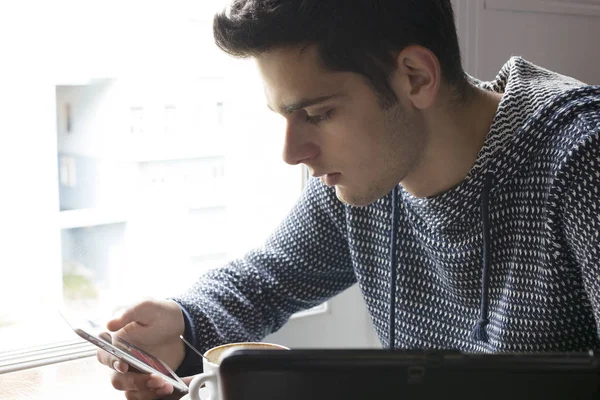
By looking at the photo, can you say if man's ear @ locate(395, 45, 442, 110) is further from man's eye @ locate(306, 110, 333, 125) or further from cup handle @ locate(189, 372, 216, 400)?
cup handle @ locate(189, 372, 216, 400)

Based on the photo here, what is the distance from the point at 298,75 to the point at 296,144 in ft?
0.28

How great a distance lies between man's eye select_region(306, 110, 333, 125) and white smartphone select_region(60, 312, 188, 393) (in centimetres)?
34

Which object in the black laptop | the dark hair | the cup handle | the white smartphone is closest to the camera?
the black laptop

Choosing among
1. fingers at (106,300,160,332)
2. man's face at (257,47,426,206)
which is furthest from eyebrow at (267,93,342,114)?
fingers at (106,300,160,332)

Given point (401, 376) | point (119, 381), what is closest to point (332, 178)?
point (119, 381)

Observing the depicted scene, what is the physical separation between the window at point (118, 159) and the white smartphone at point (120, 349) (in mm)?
382

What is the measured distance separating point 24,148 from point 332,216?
0.53 metres

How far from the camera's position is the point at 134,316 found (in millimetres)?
1026

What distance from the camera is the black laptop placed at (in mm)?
515

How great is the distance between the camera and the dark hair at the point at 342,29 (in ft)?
3.02

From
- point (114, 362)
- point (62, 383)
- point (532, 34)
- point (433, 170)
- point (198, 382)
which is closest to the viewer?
point (198, 382)

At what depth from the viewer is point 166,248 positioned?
4.84 feet

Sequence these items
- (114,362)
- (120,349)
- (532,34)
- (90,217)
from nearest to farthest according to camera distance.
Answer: (120,349) < (114,362) < (90,217) < (532,34)

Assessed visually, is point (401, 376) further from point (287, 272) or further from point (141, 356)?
point (287, 272)
